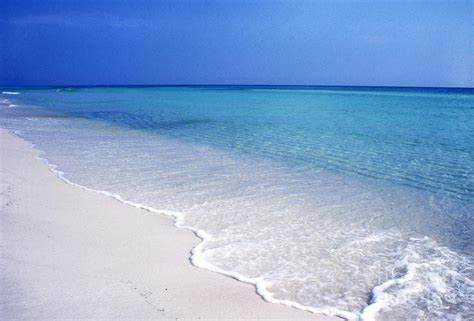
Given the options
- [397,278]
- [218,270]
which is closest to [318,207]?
[397,278]

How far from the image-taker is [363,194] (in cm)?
706

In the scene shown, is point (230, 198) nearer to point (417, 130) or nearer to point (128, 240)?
point (128, 240)

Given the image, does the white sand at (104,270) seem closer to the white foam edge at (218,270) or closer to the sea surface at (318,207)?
the white foam edge at (218,270)

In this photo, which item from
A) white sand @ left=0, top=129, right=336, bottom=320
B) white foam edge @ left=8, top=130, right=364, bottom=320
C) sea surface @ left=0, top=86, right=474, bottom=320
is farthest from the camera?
sea surface @ left=0, top=86, right=474, bottom=320

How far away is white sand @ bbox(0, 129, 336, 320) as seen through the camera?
3275 mm

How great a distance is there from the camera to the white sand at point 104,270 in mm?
3275

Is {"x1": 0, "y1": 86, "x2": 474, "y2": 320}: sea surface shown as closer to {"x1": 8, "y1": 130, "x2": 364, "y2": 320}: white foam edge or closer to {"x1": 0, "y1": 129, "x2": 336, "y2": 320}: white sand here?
{"x1": 8, "y1": 130, "x2": 364, "y2": 320}: white foam edge

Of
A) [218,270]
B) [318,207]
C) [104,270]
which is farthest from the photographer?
[318,207]

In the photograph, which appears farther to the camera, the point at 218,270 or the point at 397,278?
the point at 218,270

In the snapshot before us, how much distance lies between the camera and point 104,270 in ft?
12.9

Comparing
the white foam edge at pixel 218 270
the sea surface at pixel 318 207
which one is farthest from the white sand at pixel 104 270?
the sea surface at pixel 318 207

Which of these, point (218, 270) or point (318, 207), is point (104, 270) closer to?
point (218, 270)

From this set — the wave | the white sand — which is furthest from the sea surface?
the white sand

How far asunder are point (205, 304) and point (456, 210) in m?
4.45
